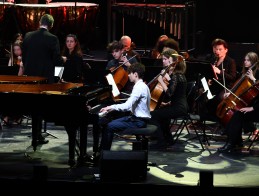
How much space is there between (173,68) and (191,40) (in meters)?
5.93

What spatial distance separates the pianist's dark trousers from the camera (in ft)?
30.1

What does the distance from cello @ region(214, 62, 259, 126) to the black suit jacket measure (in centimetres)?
260

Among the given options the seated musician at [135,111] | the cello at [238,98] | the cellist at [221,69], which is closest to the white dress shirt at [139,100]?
the seated musician at [135,111]

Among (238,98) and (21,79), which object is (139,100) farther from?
(21,79)

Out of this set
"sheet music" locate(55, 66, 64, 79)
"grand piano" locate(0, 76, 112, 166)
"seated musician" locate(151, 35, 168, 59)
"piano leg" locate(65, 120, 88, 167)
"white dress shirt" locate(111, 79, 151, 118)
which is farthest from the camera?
"seated musician" locate(151, 35, 168, 59)

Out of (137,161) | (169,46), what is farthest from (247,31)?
(137,161)

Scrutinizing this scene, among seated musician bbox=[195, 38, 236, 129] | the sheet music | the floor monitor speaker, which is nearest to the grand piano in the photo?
the floor monitor speaker

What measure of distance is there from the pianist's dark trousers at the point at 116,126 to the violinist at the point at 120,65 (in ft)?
6.84

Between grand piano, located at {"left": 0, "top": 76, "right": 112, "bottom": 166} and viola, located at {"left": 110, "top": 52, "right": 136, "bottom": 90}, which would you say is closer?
grand piano, located at {"left": 0, "top": 76, "right": 112, "bottom": 166}

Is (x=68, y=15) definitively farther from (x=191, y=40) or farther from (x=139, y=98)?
(x=139, y=98)

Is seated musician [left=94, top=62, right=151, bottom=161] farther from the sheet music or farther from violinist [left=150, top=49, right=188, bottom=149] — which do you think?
the sheet music

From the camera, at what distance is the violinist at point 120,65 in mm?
11336

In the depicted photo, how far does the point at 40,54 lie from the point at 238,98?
9.86 ft

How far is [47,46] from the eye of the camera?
10766mm
